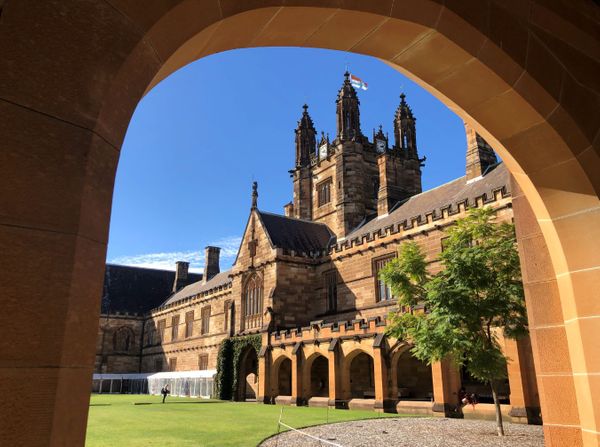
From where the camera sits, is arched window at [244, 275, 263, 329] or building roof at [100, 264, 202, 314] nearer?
arched window at [244, 275, 263, 329]

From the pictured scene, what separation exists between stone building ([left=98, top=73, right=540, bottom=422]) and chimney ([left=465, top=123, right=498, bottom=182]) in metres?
0.06

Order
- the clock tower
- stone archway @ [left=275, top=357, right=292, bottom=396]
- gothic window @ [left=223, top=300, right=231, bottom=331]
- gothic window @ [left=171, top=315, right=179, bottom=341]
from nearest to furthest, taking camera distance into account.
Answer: stone archway @ [left=275, top=357, right=292, bottom=396]
the clock tower
gothic window @ [left=223, top=300, right=231, bottom=331]
gothic window @ [left=171, top=315, right=179, bottom=341]

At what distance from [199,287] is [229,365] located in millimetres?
20379

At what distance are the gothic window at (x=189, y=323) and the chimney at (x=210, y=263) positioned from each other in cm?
590


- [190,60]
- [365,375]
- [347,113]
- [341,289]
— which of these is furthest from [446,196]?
[190,60]

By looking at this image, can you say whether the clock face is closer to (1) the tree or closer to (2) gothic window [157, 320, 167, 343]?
(2) gothic window [157, 320, 167, 343]

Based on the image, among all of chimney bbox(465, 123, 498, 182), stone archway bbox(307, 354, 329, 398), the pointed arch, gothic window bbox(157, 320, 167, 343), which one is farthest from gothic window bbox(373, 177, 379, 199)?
gothic window bbox(157, 320, 167, 343)

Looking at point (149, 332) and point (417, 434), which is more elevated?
point (149, 332)

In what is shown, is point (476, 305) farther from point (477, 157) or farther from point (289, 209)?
point (289, 209)

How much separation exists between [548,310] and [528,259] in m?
0.43

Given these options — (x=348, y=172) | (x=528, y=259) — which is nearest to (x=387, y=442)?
(x=528, y=259)

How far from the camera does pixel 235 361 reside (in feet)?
105

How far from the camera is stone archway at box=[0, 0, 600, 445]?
147cm

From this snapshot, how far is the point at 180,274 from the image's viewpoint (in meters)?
59.6
